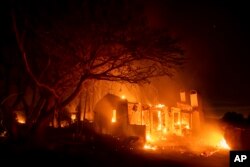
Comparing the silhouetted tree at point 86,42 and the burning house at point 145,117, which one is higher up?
the silhouetted tree at point 86,42

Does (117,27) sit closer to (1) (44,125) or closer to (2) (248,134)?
(1) (44,125)

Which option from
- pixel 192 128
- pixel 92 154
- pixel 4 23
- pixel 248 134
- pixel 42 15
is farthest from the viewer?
pixel 192 128

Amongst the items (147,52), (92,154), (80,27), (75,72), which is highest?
(80,27)

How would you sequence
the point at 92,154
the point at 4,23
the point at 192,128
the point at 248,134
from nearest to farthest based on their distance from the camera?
the point at 92,154 → the point at 4,23 → the point at 248,134 → the point at 192,128

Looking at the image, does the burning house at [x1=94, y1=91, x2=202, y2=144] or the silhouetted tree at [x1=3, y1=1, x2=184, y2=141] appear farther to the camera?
the burning house at [x1=94, y1=91, x2=202, y2=144]

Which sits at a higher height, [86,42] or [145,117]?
[86,42]

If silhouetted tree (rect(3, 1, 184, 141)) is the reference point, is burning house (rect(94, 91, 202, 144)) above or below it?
below

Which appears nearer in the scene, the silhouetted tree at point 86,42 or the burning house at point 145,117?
the silhouetted tree at point 86,42

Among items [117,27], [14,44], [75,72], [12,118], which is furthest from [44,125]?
[117,27]

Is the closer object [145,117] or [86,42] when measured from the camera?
[86,42]

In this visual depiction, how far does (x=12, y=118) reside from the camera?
13156 millimetres

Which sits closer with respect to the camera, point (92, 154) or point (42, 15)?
point (92, 154)

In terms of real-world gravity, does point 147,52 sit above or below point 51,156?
above

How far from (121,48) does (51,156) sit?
5482 millimetres
